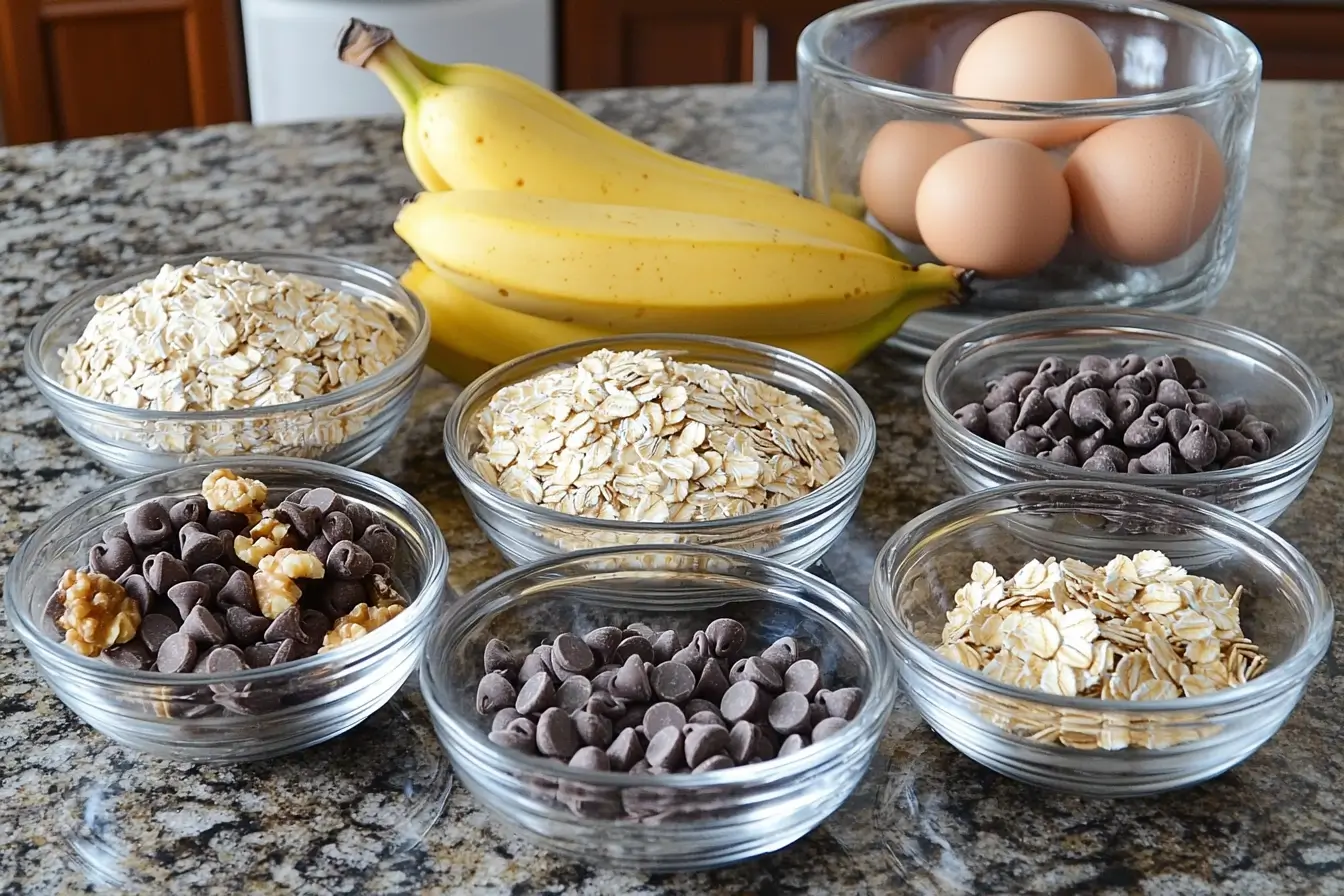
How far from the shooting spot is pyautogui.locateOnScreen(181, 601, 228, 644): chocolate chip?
0.84 meters

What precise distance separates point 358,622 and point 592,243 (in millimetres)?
447

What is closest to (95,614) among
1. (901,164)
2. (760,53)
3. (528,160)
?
(528,160)

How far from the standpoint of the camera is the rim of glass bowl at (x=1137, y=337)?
39.3 inches

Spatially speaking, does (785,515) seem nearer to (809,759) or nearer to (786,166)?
(809,759)

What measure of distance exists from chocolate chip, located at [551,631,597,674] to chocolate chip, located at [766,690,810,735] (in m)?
0.11

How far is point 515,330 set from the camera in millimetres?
1270

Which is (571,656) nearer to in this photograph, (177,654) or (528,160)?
(177,654)

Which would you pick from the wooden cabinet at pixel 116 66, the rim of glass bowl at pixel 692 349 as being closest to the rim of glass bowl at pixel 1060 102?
the rim of glass bowl at pixel 692 349

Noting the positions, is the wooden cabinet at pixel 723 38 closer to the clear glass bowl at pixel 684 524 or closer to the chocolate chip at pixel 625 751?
the clear glass bowl at pixel 684 524

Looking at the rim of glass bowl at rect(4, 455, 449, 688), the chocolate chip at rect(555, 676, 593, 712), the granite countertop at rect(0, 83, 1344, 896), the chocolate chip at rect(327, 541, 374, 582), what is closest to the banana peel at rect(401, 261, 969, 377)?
the granite countertop at rect(0, 83, 1344, 896)

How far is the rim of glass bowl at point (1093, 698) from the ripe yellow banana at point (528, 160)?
40 cm

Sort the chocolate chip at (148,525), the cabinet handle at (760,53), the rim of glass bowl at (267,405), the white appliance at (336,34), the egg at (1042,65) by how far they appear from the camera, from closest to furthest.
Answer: the chocolate chip at (148,525) < the rim of glass bowl at (267,405) < the egg at (1042,65) < the white appliance at (336,34) < the cabinet handle at (760,53)

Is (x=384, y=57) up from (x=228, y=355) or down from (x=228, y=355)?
up

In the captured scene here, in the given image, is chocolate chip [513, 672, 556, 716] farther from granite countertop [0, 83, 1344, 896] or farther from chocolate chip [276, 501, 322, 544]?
chocolate chip [276, 501, 322, 544]
